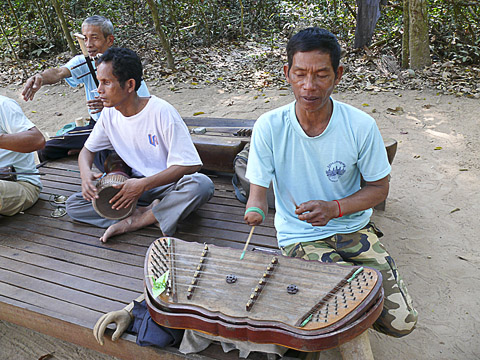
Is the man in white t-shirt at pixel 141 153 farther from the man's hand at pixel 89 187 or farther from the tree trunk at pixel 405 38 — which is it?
the tree trunk at pixel 405 38

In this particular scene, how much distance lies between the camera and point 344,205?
6.54 feet

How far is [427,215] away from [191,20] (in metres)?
7.27

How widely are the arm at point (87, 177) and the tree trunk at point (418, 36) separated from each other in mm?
5091

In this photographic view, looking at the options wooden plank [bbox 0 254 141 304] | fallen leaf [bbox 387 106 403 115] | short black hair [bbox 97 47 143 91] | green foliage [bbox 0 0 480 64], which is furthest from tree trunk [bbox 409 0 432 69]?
wooden plank [bbox 0 254 141 304]

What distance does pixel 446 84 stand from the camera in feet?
A: 19.5

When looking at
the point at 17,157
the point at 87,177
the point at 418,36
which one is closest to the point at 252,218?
the point at 87,177

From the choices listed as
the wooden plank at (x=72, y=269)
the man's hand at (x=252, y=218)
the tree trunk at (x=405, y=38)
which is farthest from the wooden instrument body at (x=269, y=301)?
the tree trunk at (x=405, y=38)

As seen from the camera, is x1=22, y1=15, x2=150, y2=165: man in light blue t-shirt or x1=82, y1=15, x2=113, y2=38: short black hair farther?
x1=82, y1=15, x2=113, y2=38: short black hair

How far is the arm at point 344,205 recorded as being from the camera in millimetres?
1873

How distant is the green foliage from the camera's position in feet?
28.5

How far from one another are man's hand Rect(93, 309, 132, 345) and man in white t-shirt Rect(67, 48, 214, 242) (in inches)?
33.1

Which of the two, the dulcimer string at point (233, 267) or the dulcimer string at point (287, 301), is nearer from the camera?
the dulcimer string at point (287, 301)

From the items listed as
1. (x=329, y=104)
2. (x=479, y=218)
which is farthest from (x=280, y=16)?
(x=329, y=104)

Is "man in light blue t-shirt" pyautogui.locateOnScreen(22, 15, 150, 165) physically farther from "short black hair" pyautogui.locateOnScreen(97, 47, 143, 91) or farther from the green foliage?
the green foliage
